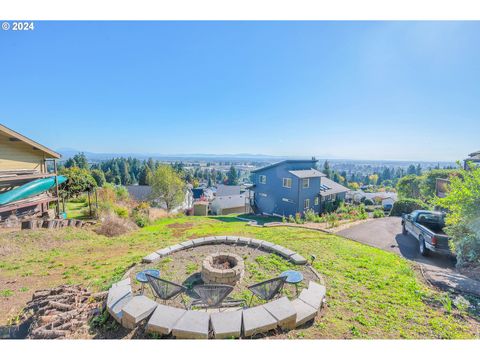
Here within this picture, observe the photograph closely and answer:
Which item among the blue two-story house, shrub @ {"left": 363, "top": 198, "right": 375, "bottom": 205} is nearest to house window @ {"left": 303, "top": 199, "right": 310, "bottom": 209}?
the blue two-story house

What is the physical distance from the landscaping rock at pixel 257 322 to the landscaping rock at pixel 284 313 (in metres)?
0.06

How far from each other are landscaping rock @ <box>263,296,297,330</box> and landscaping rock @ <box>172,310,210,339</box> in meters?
0.82

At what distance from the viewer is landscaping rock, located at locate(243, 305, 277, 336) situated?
2.39 meters

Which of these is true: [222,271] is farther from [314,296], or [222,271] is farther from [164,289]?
[314,296]

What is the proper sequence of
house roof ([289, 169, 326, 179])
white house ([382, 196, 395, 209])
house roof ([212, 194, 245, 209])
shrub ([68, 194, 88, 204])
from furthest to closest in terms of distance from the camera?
1. white house ([382, 196, 395, 209])
2. house roof ([212, 194, 245, 209])
3. house roof ([289, 169, 326, 179])
4. shrub ([68, 194, 88, 204])

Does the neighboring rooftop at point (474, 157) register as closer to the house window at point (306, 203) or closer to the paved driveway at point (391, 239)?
the paved driveway at point (391, 239)

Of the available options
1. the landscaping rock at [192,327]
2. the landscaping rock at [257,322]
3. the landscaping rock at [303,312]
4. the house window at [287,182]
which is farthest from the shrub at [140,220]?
the house window at [287,182]

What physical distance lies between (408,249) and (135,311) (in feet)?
26.3

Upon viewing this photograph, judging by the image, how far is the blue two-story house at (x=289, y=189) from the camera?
1661cm

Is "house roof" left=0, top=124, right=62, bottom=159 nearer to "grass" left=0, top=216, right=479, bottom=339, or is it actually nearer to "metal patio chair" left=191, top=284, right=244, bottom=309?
"grass" left=0, top=216, right=479, bottom=339

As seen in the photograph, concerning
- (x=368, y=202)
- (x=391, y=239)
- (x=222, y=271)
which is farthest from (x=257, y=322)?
(x=368, y=202)

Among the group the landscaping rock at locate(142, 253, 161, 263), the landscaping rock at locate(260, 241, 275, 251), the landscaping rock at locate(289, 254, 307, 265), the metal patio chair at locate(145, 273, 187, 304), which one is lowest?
the landscaping rock at locate(142, 253, 161, 263)

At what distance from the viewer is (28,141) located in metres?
8.15
